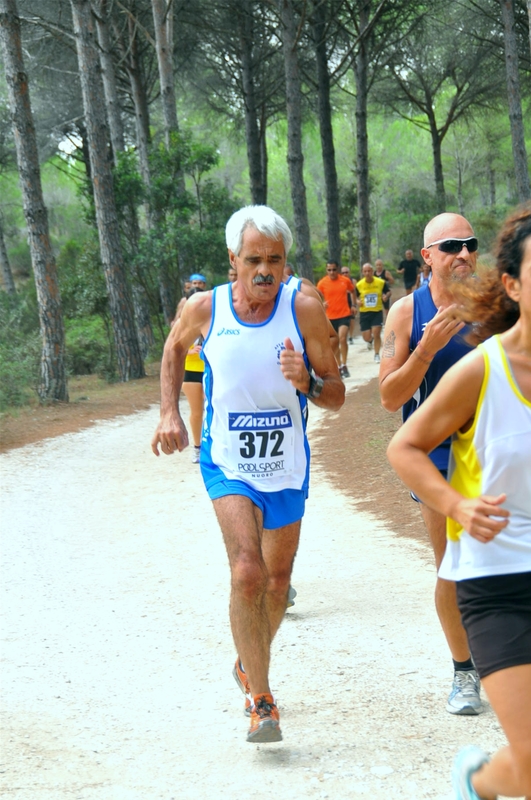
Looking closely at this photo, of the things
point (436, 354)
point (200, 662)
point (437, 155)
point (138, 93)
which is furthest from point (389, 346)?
point (437, 155)

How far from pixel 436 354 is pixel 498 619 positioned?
6.22ft

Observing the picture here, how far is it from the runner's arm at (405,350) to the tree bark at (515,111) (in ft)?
58.0

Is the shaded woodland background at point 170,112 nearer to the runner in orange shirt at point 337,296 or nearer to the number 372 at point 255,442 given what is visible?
the runner in orange shirt at point 337,296

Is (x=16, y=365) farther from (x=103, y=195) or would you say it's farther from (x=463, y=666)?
(x=463, y=666)

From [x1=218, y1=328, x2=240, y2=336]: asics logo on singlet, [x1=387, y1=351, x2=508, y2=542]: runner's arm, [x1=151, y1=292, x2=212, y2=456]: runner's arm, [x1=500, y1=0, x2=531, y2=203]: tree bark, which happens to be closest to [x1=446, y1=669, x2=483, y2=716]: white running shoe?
[x1=151, y1=292, x2=212, y2=456]: runner's arm

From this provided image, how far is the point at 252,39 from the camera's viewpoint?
98.8 feet

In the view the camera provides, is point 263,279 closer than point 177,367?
Yes

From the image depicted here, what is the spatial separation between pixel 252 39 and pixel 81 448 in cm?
2014

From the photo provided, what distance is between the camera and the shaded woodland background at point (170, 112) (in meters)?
18.9

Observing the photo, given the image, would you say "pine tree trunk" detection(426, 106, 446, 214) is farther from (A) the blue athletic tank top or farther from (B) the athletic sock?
(B) the athletic sock

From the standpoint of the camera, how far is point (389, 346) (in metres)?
4.35

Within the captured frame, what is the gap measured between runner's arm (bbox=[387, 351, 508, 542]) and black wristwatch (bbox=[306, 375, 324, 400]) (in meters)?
1.48

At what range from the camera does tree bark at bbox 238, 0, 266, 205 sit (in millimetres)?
29703

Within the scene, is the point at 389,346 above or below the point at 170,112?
below
